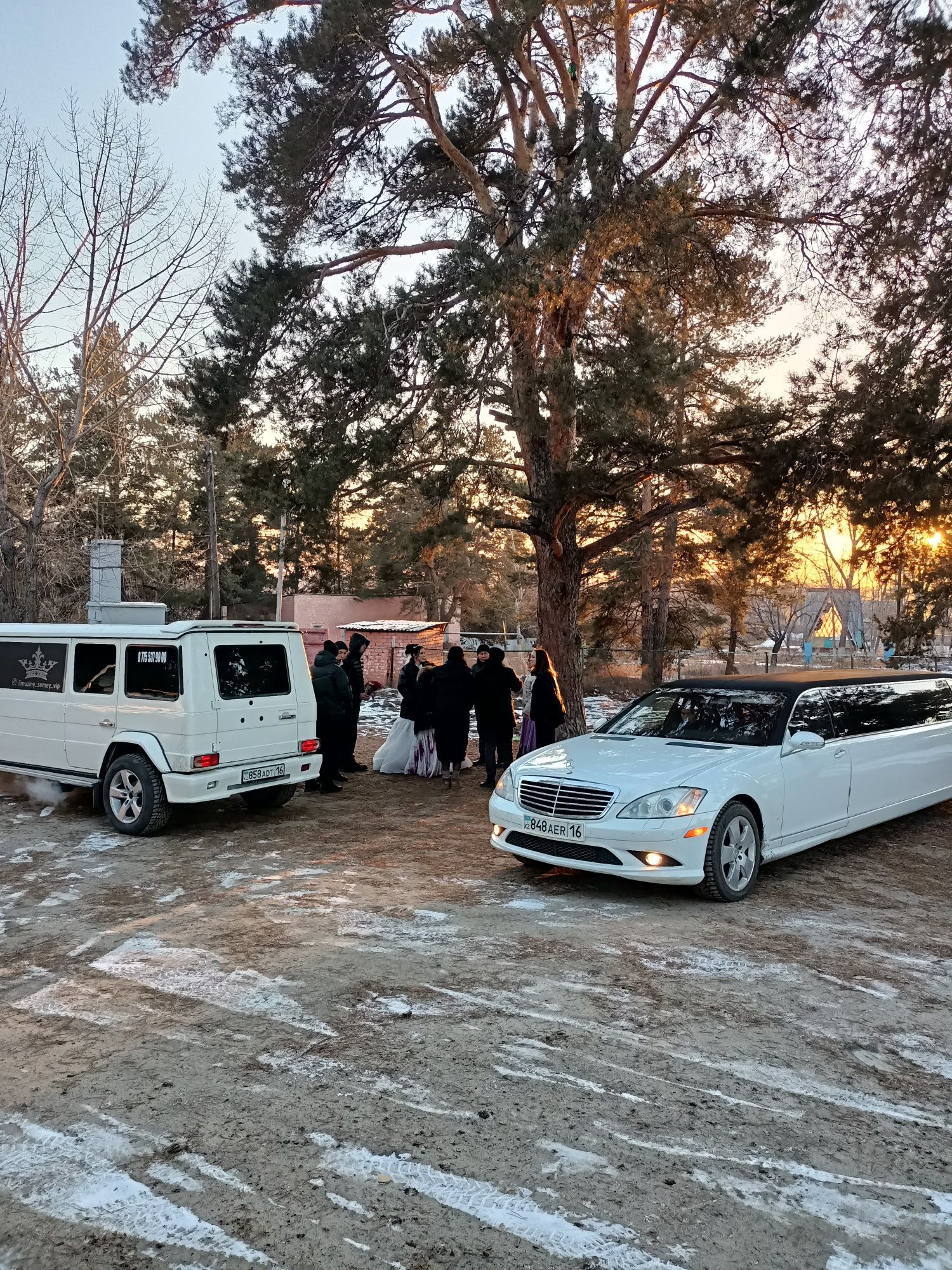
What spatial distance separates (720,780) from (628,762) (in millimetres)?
693

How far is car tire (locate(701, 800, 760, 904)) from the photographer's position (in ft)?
20.2

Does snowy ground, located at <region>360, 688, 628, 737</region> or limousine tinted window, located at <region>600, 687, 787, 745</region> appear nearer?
limousine tinted window, located at <region>600, 687, 787, 745</region>

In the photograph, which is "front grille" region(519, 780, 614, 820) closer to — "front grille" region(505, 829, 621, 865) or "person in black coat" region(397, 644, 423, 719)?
"front grille" region(505, 829, 621, 865)


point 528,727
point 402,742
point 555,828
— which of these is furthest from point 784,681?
point 402,742

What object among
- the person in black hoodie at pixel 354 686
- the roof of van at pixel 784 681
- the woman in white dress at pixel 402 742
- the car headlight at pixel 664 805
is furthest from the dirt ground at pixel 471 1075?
the woman in white dress at pixel 402 742

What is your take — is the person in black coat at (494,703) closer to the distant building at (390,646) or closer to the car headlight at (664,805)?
the car headlight at (664,805)

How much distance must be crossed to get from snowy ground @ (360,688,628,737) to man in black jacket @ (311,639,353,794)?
5052 mm

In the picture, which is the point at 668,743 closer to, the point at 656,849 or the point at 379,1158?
the point at 656,849

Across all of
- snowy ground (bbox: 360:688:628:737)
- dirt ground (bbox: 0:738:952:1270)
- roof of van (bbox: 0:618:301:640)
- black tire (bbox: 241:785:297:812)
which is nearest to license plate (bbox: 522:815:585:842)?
dirt ground (bbox: 0:738:952:1270)

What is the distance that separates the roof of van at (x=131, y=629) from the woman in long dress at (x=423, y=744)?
2977 mm

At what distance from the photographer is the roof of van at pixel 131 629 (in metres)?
8.19

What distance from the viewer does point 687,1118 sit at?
3.40 metres

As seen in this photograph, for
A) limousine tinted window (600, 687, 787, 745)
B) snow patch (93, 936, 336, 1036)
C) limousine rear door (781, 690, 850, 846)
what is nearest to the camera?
snow patch (93, 936, 336, 1036)

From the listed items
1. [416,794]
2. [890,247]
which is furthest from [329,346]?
[890,247]
